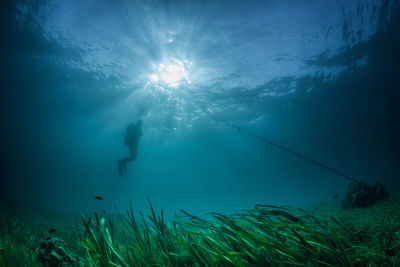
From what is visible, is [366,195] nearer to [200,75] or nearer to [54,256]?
[54,256]

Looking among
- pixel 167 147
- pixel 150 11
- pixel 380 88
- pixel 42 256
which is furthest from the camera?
pixel 167 147

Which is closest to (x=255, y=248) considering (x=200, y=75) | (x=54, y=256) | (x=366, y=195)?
(x=54, y=256)

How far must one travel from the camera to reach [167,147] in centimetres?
4319

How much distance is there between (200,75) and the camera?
56.9ft

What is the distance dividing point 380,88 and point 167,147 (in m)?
40.6

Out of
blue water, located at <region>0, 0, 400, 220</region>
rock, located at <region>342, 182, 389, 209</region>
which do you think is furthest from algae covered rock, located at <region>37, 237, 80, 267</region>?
blue water, located at <region>0, 0, 400, 220</region>

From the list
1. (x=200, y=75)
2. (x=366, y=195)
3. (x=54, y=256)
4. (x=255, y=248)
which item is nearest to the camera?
(x=255, y=248)

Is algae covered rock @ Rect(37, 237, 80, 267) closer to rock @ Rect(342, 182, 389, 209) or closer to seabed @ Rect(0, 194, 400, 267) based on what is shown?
seabed @ Rect(0, 194, 400, 267)

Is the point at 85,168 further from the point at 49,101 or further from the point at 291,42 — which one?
the point at 291,42

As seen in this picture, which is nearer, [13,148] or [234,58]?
[234,58]

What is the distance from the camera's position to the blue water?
1204cm

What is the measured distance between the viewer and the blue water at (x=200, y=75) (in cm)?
1204

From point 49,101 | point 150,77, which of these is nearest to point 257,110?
point 150,77

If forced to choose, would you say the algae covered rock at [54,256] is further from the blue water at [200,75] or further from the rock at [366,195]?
the blue water at [200,75]
